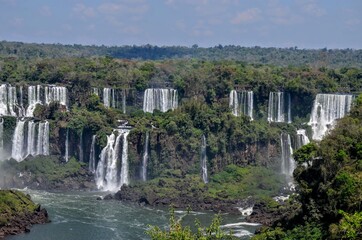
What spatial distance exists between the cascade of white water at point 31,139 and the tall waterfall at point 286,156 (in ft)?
68.9

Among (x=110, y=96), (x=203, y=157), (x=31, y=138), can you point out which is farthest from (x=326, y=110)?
(x=31, y=138)

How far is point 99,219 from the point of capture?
54.0m

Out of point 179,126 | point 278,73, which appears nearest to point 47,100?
point 179,126

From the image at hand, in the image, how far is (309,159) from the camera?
149ft

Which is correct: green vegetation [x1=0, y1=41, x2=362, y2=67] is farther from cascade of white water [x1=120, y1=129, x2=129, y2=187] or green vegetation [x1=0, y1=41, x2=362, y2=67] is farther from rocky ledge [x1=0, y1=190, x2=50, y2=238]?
rocky ledge [x1=0, y1=190, x2=50, y2=238]

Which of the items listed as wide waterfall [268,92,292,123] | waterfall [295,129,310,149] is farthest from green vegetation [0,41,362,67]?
waterfall [295,129,310,149]

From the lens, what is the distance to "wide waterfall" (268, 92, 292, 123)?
74062 millimetres

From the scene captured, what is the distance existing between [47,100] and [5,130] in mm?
6061

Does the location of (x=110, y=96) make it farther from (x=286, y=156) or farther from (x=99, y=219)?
(x=99, y=219)

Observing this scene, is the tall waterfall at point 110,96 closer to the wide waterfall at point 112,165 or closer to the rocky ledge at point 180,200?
the wide waterfall at point 112,165

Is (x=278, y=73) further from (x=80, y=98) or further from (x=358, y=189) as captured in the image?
(x=358, y=189)

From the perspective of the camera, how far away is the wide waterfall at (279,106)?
74.1m

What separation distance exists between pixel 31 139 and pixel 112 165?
26.3ft

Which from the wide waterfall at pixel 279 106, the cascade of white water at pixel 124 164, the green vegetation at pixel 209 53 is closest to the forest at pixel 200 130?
the wide waterfall at pixel 279 106
